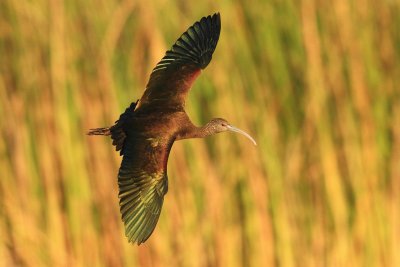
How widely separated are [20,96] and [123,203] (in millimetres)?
1580

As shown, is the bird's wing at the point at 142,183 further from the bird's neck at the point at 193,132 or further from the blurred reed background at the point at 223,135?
the blurred reed background at the point at 223,135

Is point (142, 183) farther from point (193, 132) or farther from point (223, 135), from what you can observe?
point (223, 135)

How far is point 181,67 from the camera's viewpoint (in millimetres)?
2389

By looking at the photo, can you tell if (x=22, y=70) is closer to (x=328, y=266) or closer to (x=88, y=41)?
(x=88, y=41)

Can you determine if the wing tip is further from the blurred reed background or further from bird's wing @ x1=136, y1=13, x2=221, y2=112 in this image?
the blurred reed background

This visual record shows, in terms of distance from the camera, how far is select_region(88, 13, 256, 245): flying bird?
6.89 ft

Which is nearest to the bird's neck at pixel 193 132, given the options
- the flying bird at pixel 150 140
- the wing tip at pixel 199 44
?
the flying bird at pixel 150 140

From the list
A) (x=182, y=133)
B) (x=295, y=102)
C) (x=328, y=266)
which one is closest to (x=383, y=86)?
(x=295, y=102)

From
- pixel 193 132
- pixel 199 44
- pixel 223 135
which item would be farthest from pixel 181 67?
pixel 223 135

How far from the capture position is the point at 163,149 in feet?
6.84

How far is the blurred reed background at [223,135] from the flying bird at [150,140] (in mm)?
1224

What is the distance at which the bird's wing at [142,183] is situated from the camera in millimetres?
2090

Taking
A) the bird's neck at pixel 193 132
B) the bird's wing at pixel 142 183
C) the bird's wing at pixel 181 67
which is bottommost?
the bird's wing at pixel 142 183

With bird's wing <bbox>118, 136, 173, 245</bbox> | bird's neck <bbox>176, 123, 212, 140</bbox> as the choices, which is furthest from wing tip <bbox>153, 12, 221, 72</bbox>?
bird's wing <bbox>118, 136, 173, 245</bbox>
